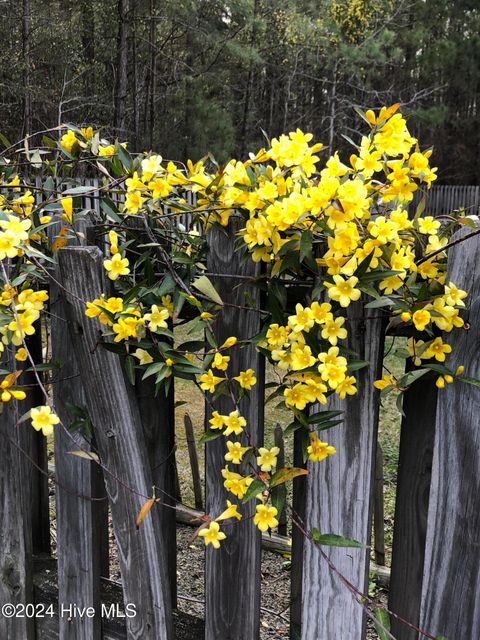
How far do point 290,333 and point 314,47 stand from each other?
17.9 meters

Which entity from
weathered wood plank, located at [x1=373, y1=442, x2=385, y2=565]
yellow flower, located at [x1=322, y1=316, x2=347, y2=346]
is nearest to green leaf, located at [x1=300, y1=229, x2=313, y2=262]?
yellow flower, located at [x1=322, y1=316, x2=347, y2=346]

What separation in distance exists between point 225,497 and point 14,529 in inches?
22.7

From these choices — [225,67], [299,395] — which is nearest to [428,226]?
[299,395]

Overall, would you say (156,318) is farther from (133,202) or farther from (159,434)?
(159,434)

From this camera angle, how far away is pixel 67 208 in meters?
1.10

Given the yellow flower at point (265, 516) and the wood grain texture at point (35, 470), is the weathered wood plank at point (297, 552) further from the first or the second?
the wood grain texture at point (35, 470)

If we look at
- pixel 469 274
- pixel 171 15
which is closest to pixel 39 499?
pixel 469 274

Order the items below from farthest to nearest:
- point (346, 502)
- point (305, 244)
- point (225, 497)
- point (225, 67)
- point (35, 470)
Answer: point (225, 67) < point (35, 470) < point (225, 497) < point (346, 502) < point (305, 244)

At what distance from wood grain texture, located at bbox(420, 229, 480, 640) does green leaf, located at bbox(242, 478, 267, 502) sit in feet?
1.00

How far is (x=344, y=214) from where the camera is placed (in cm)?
90

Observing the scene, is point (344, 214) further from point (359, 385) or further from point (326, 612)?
point (326, 612)

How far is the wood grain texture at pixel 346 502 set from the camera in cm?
107

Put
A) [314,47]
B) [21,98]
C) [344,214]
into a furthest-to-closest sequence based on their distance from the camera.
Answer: [314,47] → [21,98] → [344,214]

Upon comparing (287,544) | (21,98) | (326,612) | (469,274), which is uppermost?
(21,98)
